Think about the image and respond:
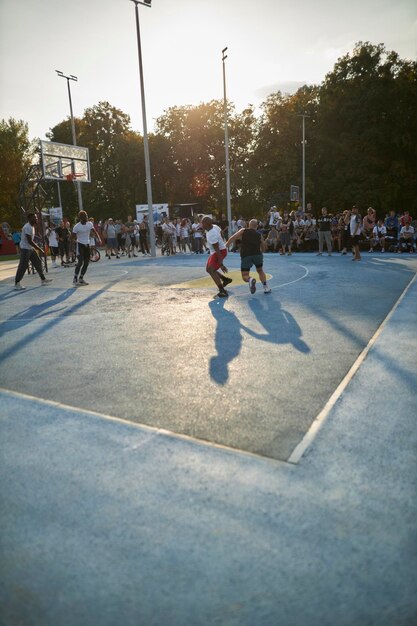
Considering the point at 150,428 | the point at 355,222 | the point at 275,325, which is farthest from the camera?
the point at 355,222

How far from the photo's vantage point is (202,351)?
656 cm

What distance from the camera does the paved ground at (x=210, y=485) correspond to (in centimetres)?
220

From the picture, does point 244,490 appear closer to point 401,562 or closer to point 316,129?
point 401,562

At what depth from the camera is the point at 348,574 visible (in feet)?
7.54

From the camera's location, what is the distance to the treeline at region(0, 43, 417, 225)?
38938 mm

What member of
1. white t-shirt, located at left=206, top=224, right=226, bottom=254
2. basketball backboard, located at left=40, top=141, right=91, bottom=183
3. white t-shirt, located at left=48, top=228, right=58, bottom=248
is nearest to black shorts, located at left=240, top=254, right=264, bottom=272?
white t-shirt, located at left=206, top=224, right=226, bottom=254

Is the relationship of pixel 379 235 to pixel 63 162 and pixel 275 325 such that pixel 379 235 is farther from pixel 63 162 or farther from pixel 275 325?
pixel 63 162

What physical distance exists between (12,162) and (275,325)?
54.1 meters

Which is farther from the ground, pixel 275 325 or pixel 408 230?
pixel 408 230

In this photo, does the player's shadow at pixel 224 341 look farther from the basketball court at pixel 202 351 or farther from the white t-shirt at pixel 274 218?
the white t-shirt at pixel 274 218

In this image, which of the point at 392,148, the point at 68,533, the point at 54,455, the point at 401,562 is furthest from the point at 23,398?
the point at 392,148

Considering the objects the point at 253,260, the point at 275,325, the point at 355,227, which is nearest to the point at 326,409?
the point at 275,325

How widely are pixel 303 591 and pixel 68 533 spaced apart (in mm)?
1427

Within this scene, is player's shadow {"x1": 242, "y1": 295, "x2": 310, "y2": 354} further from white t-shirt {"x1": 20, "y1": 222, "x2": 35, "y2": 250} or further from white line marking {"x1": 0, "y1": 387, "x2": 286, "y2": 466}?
white t-shirt {"x1": 20, "y1": 222, "x2": 35, "y2": 250}
